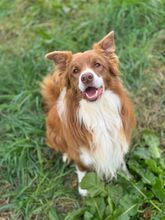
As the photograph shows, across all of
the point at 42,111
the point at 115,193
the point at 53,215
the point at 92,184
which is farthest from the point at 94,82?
the point at 42,111

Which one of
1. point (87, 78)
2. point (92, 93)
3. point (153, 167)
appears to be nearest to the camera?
point (87, 78)

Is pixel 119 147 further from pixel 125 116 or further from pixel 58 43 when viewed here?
pixel 58 43

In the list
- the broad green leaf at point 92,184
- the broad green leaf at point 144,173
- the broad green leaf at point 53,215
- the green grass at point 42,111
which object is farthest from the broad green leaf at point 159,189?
the broad green leaf at point 53,215

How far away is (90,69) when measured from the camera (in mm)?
3299

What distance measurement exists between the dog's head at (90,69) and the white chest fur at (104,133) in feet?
0.43

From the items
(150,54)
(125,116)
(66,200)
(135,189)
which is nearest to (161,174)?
(135,189)

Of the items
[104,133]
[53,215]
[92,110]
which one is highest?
[92,110]

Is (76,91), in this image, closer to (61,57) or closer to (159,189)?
(61,57)

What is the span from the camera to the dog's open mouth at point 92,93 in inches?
129

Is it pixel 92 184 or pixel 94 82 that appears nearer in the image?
pixel 94 82

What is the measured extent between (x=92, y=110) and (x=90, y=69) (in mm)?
333

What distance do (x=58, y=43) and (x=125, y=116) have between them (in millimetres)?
1600

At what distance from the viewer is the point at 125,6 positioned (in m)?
4.91

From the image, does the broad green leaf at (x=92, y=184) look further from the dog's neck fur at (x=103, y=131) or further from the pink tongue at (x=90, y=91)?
the pink tongue at (x=90, y=91)
